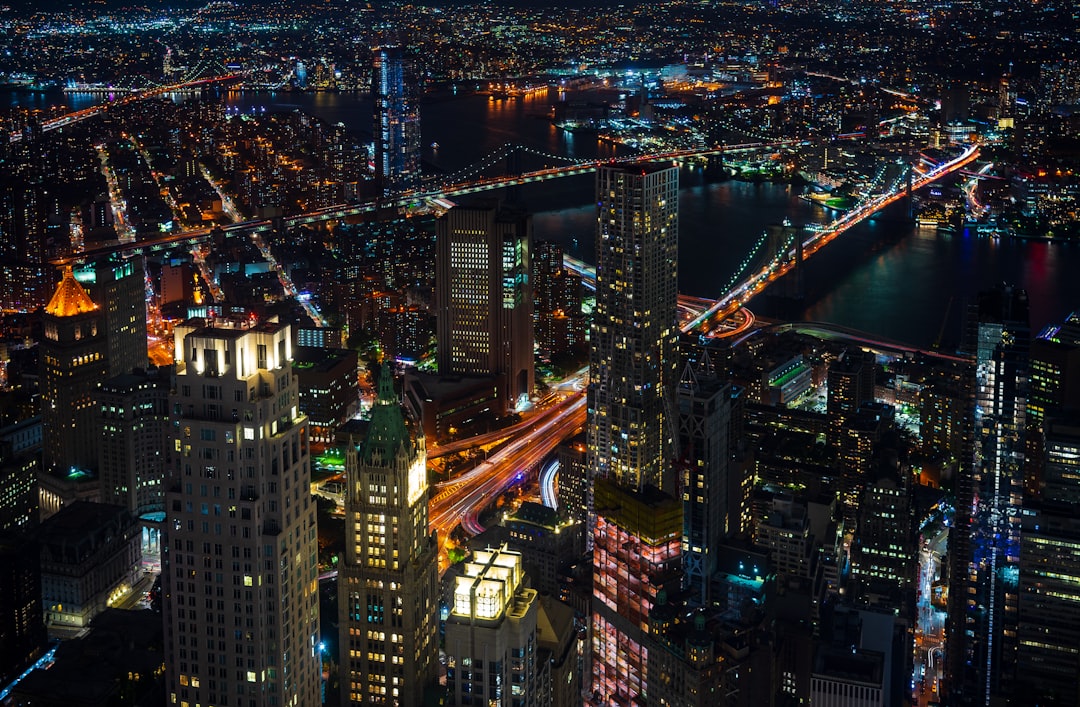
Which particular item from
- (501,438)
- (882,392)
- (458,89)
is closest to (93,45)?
(458,89)

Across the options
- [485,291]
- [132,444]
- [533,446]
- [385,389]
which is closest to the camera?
[385,389]

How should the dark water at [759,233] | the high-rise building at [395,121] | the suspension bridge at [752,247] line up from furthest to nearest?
1. the high-rise building at [395,121]
2. the dark water at [759,233]
3. the suspension bridge at [752,247]

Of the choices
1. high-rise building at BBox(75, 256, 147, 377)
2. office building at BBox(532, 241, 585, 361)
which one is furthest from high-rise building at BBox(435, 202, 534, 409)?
high-rise building at BBox(75, 256, 147, 377)

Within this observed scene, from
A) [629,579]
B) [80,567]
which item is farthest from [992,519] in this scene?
[80,567]

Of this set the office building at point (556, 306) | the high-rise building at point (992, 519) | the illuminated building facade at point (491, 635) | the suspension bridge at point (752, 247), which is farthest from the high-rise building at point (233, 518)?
the suspension bridge at point (752, 247)

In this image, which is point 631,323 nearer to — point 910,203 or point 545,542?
point 545,542

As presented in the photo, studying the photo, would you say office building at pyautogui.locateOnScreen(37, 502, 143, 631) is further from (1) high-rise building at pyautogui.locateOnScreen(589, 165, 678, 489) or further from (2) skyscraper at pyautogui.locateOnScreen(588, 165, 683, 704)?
(1) high-rise building at pyautogui.locateOnScreen(589, 165, 678, 489)

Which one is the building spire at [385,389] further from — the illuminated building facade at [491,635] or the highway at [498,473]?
the highway at [498,473]
